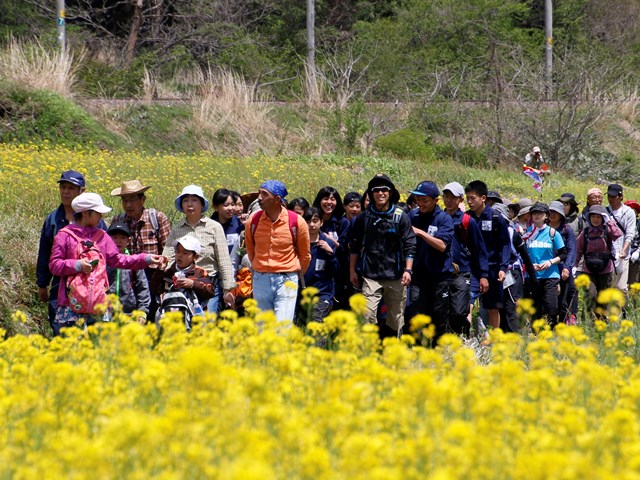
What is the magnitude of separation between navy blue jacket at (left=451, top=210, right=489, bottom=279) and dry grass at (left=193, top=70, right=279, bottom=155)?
11.2 m

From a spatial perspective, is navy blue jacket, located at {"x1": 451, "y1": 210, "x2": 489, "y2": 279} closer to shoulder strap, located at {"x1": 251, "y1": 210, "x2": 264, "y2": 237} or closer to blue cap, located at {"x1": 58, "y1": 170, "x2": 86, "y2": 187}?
shoulder strap, located at {"x1": 251, "y1": 210, "x2": 264, "y2": 237}

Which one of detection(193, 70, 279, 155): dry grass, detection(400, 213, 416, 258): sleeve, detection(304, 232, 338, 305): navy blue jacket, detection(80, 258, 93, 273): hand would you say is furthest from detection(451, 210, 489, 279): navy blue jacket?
detection(193, 70, 279, 155): dry grass

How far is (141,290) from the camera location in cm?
738

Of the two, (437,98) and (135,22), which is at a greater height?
(135,22)

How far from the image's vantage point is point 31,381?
4.57 m

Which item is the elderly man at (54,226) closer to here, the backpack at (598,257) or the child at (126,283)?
the child at (126,283)

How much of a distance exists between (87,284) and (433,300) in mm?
2986

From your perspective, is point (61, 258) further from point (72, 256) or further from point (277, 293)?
point (277, 293)

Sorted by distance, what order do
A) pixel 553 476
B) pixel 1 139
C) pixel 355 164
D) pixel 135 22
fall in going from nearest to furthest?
pixel 553 476 < pixel 1 139 < pixel 355 164 < pixel 135 22

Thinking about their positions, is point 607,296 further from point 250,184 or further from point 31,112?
point 31,112

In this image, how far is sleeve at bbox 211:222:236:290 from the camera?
747cm

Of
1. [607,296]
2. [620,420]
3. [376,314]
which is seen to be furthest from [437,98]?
[620,420]

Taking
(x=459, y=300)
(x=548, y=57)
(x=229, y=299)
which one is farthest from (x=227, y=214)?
(x=548, y=57)

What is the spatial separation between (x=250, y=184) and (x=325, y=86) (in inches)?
457
